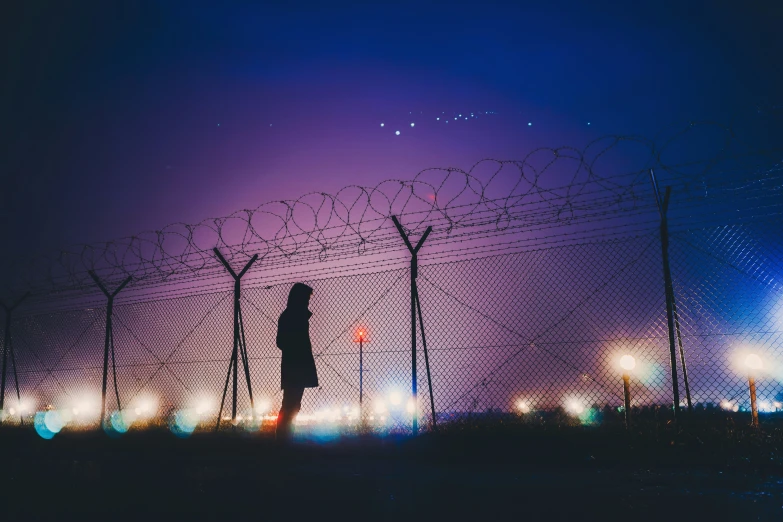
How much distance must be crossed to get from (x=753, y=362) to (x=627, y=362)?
4.17 feet

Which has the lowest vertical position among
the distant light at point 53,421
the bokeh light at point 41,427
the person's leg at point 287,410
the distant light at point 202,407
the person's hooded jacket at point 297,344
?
the distant light at point 53,421

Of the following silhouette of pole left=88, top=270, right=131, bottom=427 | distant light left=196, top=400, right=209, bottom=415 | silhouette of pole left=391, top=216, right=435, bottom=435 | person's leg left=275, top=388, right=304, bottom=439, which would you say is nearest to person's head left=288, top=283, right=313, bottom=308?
person's leg left=275, top=388, right=304, bottom=439

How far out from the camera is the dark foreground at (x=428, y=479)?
2770 mm

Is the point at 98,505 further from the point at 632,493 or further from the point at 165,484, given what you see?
the point at 632,493

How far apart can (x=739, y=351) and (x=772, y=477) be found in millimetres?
2204

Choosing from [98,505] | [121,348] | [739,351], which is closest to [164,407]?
[121,348]

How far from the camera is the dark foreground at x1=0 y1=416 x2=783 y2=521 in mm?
2770

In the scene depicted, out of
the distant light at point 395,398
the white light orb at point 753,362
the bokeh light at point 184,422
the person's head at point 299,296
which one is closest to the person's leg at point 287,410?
the person's head at point 299,296

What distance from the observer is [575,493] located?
307 centimetres

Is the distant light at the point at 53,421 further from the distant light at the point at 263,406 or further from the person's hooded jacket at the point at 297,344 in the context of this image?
Result: the person's hooded jacket at the point at 297,344

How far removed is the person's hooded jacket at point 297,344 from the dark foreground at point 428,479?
0.67 meters

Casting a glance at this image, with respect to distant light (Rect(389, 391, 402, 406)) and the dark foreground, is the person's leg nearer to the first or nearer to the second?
the dark foreground

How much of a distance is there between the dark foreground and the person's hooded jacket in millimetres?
671

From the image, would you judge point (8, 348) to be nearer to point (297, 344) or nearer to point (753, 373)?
point (297, 344)
